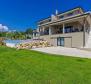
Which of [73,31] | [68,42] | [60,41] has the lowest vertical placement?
[68,42]

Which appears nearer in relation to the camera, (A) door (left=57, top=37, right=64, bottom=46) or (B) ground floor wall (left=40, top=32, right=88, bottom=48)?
(B) ground floor wall (left=40, top=32, right=88, bottom=48)

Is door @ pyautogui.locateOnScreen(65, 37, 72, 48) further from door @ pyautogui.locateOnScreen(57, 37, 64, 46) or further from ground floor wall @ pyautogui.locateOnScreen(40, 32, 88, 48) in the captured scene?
door @ pyautogui.locateOnScreen(57, 37, 64, 46)

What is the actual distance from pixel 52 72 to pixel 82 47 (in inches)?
737

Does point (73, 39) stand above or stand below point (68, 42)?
above

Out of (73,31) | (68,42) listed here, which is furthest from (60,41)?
(73,31)

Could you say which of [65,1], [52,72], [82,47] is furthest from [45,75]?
[65,1]

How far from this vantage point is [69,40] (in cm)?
2841

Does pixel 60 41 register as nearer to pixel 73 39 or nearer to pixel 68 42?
pixel 68 42

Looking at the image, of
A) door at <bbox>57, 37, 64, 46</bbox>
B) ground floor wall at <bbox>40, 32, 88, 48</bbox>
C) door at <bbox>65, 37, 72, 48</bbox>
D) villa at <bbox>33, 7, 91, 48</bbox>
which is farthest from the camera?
door at <bbox>57, 37, 64, 46</bbox>

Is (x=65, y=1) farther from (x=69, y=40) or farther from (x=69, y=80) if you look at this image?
(x=69, y=80)

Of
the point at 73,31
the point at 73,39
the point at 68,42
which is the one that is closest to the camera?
the point at 73,39

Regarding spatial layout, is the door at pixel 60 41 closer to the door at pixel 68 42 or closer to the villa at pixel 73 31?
the villa at pixel 73 31

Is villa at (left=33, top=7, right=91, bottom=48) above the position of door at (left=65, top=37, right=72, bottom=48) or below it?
above

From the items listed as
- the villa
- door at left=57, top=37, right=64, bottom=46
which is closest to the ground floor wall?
the villa
